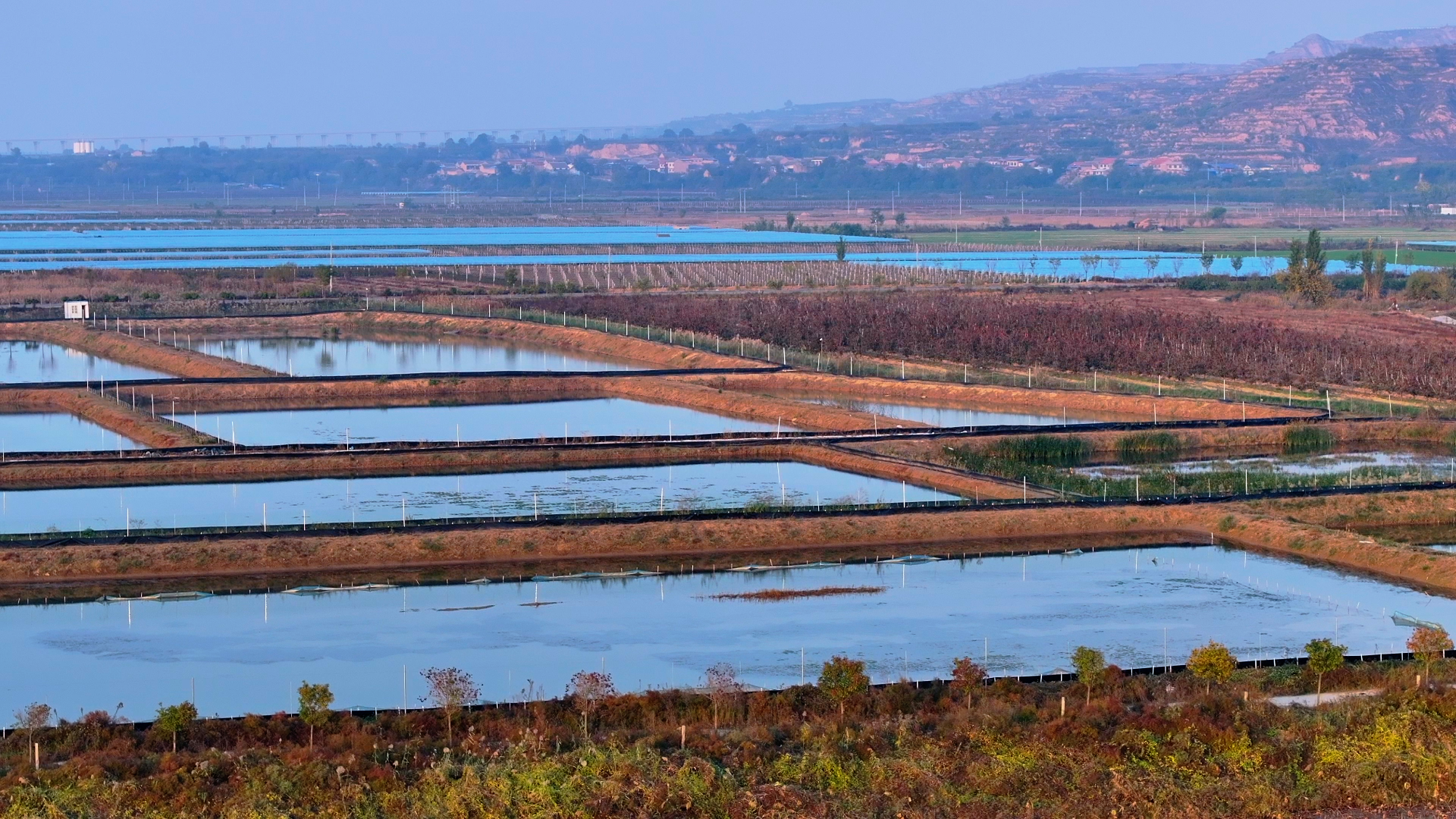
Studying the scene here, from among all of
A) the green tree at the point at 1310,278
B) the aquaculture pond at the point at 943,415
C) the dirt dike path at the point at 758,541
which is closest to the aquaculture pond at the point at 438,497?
the dirt dike path at the point at 758,541

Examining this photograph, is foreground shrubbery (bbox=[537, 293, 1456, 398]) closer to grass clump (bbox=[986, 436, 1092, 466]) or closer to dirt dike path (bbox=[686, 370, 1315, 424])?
dirt dike path (bbox=[686, 370, 1315, 424])

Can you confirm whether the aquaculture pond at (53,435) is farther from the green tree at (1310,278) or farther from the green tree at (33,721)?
the green tree at (1310,278)

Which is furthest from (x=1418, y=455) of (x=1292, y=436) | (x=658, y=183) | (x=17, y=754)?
(x=658, y=183)

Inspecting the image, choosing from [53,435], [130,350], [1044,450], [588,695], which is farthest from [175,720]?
[130,350]

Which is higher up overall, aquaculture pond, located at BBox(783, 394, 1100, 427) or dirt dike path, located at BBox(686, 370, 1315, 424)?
dirt dike path, located at BBox(686, 370, 1315, 424)

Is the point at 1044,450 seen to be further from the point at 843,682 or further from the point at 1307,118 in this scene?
the point at 1307,118

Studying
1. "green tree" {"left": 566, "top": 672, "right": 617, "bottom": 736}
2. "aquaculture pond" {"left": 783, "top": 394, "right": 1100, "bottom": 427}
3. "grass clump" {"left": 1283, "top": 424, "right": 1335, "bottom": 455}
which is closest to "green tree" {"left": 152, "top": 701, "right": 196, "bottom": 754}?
"green tree" {"left": 566, "top": 672, "right": 617, "bottom": 736}
